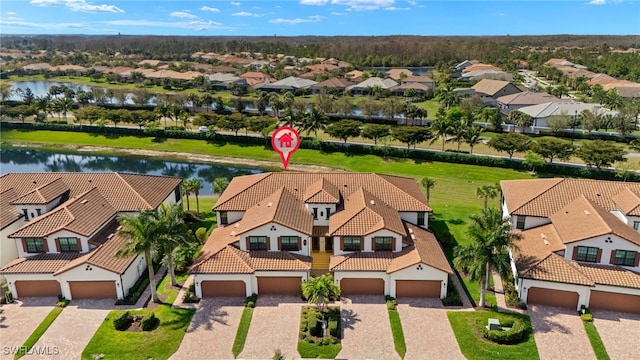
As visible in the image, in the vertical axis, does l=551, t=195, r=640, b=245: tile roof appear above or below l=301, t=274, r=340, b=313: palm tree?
above

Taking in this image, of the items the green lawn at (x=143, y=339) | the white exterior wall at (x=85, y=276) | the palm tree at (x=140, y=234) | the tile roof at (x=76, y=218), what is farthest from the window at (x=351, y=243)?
the tile roof at (x=76, y=218)

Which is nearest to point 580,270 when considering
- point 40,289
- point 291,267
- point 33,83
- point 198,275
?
point 291,267

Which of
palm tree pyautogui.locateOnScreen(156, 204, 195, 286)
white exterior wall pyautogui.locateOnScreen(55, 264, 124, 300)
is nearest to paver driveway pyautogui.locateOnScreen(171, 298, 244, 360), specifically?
palm tree pyautogui.locateOnScreen(156, 204, 195, 286)

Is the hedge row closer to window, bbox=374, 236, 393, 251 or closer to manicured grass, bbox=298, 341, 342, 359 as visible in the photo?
window, bbox=374, 236, 393, 251

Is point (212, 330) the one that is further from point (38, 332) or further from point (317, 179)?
point (317, 179)

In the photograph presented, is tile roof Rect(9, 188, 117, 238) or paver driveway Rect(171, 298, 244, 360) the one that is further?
tile roof Rect(9, 188, 117, 238)

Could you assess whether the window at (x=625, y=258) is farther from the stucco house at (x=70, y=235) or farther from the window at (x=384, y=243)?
the stucco house at (x=70, y=235)

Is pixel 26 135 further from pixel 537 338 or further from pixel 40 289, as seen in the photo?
pixel 537 338
